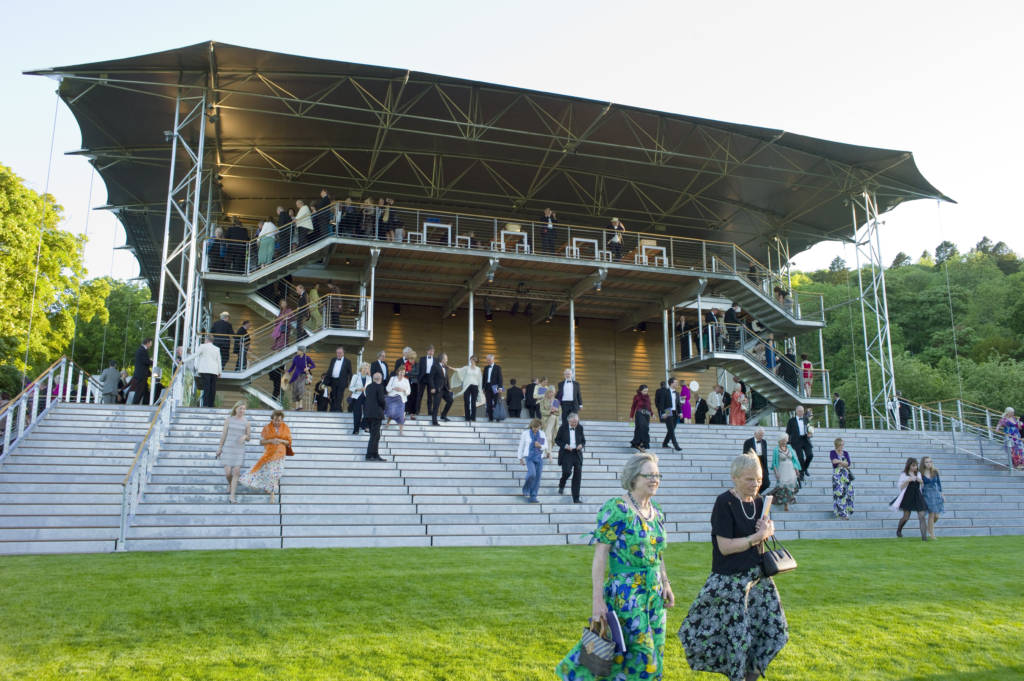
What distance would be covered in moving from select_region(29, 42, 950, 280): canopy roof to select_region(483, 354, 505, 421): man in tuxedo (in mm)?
6769

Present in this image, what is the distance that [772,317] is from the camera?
89.6 ft

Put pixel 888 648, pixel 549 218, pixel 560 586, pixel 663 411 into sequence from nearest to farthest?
pixel 888 648 < pixel 560 586 < pixel 663 411 < pixel 549 218

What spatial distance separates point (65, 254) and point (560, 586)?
30505mm

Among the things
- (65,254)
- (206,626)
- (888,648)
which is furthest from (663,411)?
(65,254)

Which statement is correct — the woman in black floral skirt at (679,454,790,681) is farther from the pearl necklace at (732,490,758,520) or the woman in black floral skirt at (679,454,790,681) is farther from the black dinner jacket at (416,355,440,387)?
the black dinner jacket at (416,355,440,387)

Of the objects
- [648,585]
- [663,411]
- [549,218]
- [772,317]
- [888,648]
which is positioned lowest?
[888,648]

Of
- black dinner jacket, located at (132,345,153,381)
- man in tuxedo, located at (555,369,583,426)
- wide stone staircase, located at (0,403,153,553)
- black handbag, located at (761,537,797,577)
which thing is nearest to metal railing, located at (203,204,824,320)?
black dinner jacket, located at (132,345,153,381)

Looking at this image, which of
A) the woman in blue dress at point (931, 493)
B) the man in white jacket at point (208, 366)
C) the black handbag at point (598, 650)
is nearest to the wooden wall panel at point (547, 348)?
the man in white jacket at point (208, 366)

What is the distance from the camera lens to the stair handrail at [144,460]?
10.4 meters

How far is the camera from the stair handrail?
10391 mm

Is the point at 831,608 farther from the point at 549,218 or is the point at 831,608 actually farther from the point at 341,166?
the point at 341,166

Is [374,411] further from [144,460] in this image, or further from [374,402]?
[144,460]

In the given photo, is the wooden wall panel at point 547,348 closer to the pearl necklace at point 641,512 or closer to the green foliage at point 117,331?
the green foliage at point 117,331

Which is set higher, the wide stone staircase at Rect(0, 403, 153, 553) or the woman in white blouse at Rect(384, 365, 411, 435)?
the woman in white blouse at Rect(384, 365, 411, 435)
